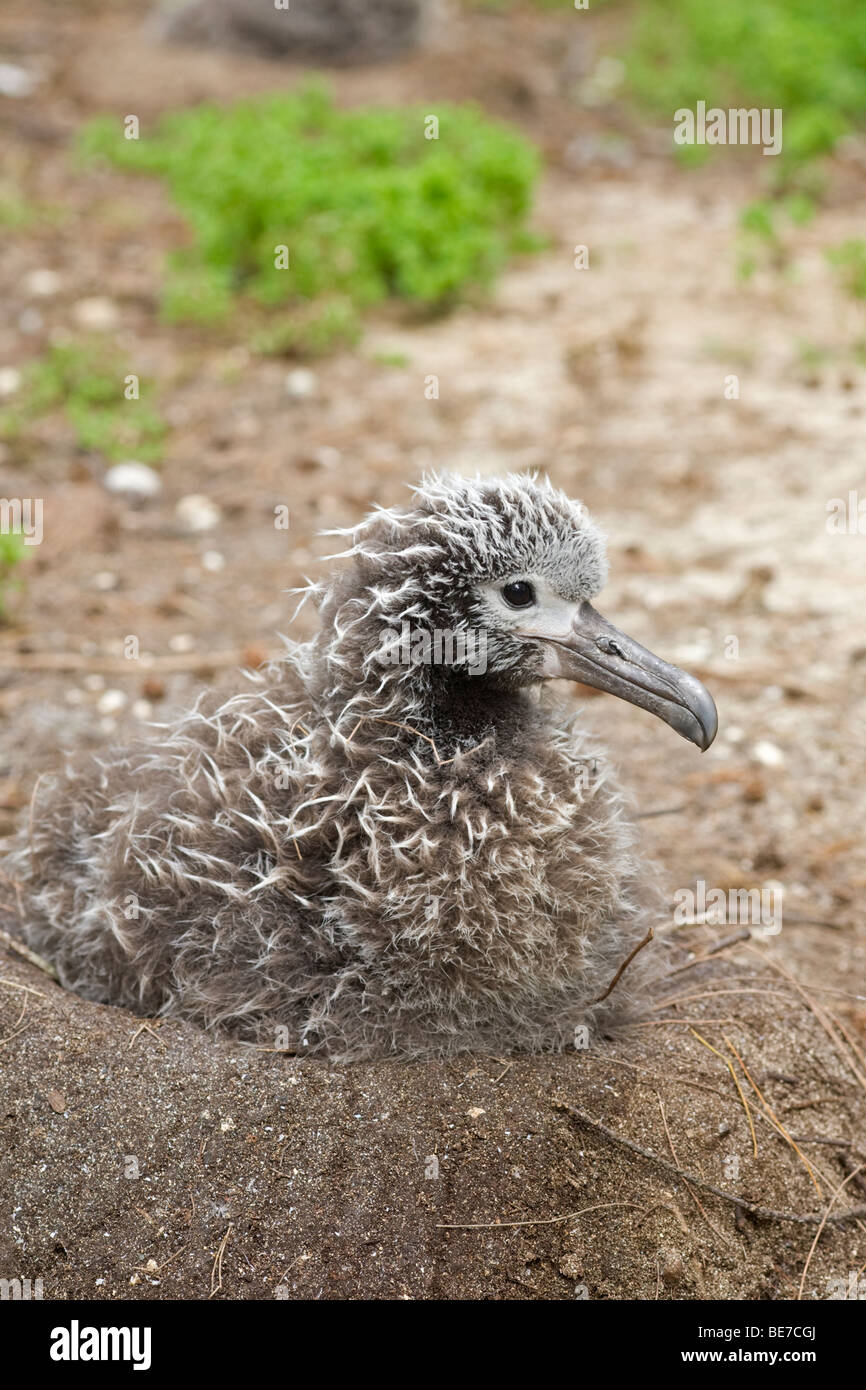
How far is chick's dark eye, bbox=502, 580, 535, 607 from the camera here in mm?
3699

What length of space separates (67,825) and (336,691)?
121 cm

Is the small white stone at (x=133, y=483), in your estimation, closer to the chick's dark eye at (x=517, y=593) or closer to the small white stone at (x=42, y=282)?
the small white stone at (x=42, y=282)

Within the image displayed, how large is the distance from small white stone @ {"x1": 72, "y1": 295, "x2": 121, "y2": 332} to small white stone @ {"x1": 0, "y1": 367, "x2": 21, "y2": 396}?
0.81 metres

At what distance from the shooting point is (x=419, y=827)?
140 inches

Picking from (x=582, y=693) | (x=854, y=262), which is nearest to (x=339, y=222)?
(x=854, y=262)

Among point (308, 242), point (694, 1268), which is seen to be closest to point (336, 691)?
point (694, 1268)

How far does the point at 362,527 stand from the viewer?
3.85 metres

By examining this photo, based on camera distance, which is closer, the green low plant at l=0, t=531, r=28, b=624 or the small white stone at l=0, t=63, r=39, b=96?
the green low plant at l=0, t=531, r=28, b=624

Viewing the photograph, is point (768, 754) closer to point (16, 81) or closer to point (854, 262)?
point (854, 262)

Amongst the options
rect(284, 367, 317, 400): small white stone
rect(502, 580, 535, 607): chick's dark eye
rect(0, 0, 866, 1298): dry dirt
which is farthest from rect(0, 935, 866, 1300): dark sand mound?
rect(284, 367, 317, 400): small white stone

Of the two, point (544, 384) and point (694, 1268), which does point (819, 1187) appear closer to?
point (694, 1268)

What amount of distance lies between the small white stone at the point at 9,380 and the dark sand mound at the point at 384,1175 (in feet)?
19.3

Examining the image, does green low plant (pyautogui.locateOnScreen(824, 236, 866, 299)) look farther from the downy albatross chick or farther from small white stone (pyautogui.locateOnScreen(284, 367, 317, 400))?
the downy albatross chick

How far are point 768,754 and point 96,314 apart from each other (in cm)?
640
